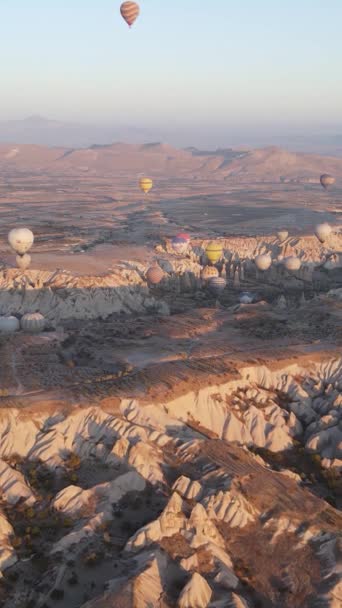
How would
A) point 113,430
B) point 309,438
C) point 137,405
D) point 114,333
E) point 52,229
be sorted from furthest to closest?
1. point 52,229
2. point 114,333
3. point 309,438
4. point 137,405
5. point 113,430

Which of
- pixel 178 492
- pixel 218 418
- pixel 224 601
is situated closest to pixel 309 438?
pixel 218 418

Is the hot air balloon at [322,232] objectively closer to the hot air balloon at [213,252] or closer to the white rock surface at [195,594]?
the hot air balloon at [213,252]

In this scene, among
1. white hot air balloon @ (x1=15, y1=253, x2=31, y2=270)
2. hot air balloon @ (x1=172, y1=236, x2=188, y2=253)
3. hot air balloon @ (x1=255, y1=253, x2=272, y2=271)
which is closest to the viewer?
white hot air balloon @ (x1=15, y1=253, x2=31, y2=270)

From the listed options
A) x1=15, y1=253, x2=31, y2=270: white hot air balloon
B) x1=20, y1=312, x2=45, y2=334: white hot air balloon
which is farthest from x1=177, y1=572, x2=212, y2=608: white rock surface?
x1=15, y1=253, x2=31, y2=270: white hot air balloon

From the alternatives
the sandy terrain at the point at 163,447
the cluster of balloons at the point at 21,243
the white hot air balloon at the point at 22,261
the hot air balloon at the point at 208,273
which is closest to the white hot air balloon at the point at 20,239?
the cluster of balloons at the point at 21,243

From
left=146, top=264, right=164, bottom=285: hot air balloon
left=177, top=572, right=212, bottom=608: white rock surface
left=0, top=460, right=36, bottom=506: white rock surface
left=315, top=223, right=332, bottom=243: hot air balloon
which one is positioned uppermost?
left=315, top=223, right=332, bottom=243: hot air balloon

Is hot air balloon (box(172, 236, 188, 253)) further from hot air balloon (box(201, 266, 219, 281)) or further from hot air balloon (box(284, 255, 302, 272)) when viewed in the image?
hot air balloon (box(284, 255, 302, 272))

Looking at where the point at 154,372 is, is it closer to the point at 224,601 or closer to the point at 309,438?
the point at 309,438
